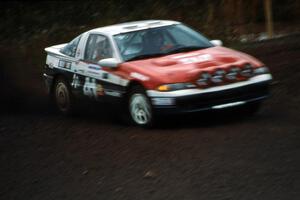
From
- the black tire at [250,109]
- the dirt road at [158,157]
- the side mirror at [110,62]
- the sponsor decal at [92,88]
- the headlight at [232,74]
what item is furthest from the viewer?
the sponsor decal at [92,88]

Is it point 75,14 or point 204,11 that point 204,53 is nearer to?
point 204,11

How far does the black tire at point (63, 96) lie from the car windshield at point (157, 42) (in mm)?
1730

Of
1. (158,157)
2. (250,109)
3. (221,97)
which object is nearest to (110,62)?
(221,97)

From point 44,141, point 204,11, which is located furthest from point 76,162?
point 204,11

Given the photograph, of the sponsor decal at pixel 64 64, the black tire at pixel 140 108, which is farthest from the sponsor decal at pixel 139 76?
the sponsor decal at pixel 64 64

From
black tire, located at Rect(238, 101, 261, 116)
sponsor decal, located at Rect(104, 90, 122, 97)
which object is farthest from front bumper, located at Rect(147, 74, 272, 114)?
sponsor decal, located at Rect(104, 90, 122, 97)

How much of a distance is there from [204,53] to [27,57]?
1175 cm

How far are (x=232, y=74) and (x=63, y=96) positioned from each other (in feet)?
12.4

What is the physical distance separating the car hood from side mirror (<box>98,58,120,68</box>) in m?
0.17

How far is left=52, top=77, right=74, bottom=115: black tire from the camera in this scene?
13.2 meters

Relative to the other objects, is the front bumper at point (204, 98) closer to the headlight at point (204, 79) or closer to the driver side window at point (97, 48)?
the headlight at point (204, 79)

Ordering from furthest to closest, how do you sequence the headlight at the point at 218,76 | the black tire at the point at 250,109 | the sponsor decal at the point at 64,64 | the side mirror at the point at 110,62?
the sponsor decal at the point at 64,64
the black tire at the point at 250,109
the side mirror at the point at 110,62
the headlight at the point at 218,76

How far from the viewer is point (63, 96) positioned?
13422mm

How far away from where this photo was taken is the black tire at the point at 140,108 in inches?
426
